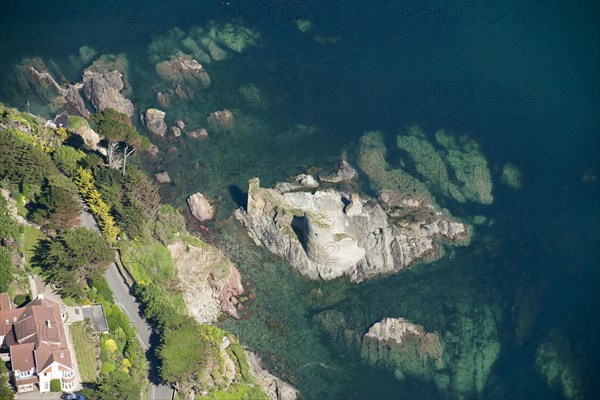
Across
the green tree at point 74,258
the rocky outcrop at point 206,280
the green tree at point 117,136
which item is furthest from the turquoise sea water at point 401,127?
the green tree at point 74,258

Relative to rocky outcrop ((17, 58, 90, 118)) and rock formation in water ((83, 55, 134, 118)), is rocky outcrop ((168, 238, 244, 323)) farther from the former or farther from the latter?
rocky outcrop ((17, 58, 90, 118))

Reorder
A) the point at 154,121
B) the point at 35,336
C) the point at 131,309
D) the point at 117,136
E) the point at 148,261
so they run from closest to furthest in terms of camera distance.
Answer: the point at 35,336
the point at 131,309
the point at 148,261
the point at 117,136
the point at 154,121

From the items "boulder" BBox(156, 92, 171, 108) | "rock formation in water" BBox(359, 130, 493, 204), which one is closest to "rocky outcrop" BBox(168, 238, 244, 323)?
"rock formation in water" BBox(359, 130, 493, 204)

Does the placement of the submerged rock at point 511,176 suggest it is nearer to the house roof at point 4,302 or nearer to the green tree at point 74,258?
the green tree at point 74,258

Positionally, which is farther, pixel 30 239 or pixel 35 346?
pixel 30 239

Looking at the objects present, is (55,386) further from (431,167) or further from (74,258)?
(431,167)

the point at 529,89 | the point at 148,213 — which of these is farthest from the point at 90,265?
the point at 529,89

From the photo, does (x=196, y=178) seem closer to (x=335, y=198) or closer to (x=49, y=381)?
(x=335, y=198)

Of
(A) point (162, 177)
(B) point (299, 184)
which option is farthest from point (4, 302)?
(B) point (299, 184)
